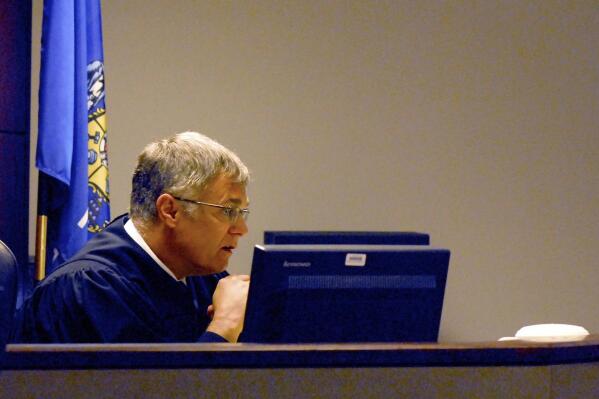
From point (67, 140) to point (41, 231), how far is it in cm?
39

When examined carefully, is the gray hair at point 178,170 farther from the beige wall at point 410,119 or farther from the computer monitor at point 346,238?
the beige wall at point 410,119

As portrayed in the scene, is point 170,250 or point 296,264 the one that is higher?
point 296,264

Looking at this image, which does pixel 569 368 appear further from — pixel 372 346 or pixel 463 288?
pixel 463 288

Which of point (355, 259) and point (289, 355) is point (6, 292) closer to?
point (289, 355)

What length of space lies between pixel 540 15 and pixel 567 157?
0.80 meters

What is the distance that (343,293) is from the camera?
1.81 metres

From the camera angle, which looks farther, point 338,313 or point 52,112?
point 52,112

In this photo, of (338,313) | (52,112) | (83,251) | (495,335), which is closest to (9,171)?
(52,112)

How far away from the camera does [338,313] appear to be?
181 centimetres

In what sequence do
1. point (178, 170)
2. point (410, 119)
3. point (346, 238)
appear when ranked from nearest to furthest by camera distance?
1. point (178, 170)
2. point (346, 238)
3. point (410, 119)

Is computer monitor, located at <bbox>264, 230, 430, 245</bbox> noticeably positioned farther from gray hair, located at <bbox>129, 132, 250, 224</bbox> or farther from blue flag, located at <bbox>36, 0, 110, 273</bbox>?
gray hair, located at <bbox>129, 132, 250, 224</bbox>

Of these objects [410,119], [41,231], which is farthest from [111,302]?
[410,119]

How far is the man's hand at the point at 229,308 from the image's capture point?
7.09 ft

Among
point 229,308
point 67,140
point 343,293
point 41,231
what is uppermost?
point 67,140
